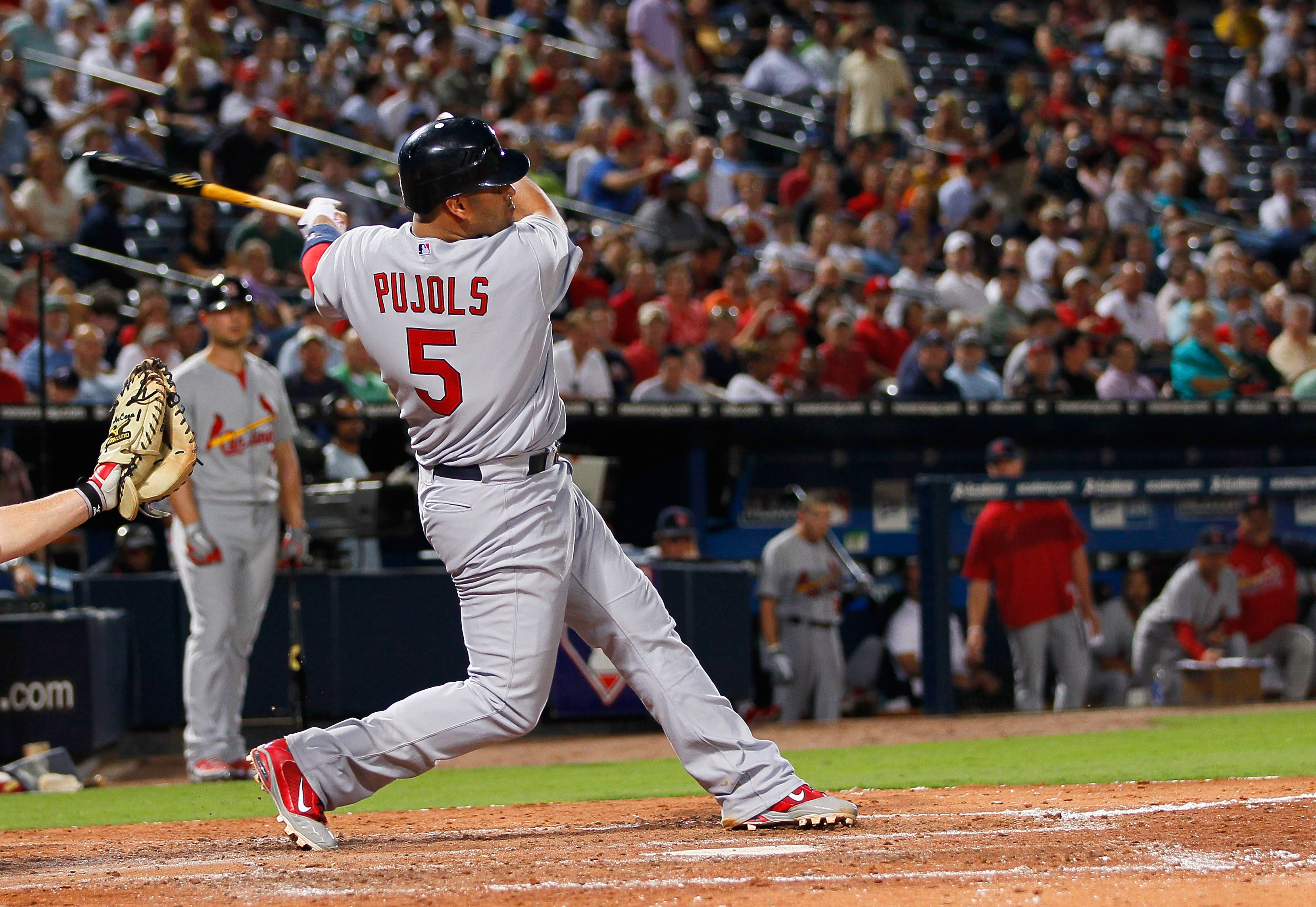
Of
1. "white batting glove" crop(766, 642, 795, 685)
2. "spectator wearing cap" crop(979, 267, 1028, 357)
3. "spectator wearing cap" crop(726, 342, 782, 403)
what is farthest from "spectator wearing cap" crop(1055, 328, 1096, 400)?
"white batting glove" crop(766, 642, 795, 685)

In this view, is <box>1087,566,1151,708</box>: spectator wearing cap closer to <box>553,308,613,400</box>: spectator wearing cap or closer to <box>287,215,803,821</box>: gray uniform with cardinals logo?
<box>553,308,613,400</box>: spectator wearing cap

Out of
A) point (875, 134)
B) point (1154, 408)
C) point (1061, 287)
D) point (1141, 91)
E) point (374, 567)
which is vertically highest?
point (1141, 91)

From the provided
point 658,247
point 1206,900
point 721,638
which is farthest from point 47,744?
point 658,247

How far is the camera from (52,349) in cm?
888

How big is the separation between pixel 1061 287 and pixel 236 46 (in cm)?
688

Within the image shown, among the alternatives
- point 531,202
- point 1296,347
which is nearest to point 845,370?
point 1296,347

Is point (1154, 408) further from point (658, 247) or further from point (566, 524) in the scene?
point (566, 524)

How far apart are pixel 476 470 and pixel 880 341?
23.1ft

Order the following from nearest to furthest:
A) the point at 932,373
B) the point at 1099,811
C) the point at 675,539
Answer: the point at 1099,811, the point at 675,539, the point at 932,373

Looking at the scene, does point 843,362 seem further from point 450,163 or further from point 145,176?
point 450,163

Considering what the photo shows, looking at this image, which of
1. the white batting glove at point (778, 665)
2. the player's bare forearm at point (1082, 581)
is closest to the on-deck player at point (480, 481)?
the white batting glove at point (778, 665)

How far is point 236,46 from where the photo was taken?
13250 mm

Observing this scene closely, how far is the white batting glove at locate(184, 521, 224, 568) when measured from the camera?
6211 millimetres

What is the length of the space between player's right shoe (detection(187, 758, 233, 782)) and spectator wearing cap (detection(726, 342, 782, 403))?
147 inches
